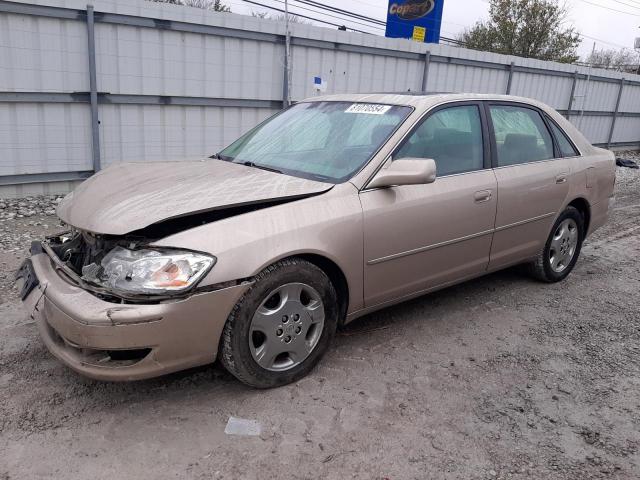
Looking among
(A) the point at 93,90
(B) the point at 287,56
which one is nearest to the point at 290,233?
(A) the point at 93,90

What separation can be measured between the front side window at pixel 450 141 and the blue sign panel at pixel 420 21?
9.03 metres

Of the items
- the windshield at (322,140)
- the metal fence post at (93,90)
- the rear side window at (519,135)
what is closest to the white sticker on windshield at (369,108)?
the windshield at (322,140)

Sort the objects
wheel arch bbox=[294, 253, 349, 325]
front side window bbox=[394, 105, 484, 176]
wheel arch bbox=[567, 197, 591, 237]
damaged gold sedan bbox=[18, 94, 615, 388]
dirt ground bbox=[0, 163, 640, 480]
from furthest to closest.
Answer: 1. wheel arch bbox=[567, 197, 591, 237]
2. front side window bbox=[394, 105, 484, 176]
3. wheel arch bbox=[294, 253, 349, 325]
4. damaged gold sedan bbox=[18, 94, 615, 388]
5. dirt ground bbox=[0, 163, 640, 480]

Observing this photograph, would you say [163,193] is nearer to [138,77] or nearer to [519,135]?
[519,135]

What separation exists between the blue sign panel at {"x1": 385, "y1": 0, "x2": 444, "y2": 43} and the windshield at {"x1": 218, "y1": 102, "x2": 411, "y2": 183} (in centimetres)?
922

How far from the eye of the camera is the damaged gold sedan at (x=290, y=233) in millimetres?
2537

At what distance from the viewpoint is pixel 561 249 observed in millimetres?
4754

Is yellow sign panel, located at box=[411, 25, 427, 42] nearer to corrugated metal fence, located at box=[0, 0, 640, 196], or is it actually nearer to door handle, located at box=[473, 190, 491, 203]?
corrugated metal fence, located at box=[0, 0, 640, 196]

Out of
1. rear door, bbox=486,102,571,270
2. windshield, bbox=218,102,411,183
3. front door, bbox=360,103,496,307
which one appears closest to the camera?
front door, bbox=360,103,496,307

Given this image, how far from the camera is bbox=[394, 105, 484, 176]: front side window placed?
353 cm

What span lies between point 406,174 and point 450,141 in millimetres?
829

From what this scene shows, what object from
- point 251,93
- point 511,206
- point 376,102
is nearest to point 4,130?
point 251,93

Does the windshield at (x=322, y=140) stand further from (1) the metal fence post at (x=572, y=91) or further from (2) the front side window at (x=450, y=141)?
(1) the metal fence post at (x=572, y=91)

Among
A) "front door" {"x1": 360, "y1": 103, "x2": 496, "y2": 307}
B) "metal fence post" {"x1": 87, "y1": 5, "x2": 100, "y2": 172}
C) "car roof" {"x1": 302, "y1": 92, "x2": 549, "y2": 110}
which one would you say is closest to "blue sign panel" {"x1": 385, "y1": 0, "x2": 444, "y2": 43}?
"metal fence post" {"x1": 87, "y1": 5, "x2": 100, "y2": 172}
